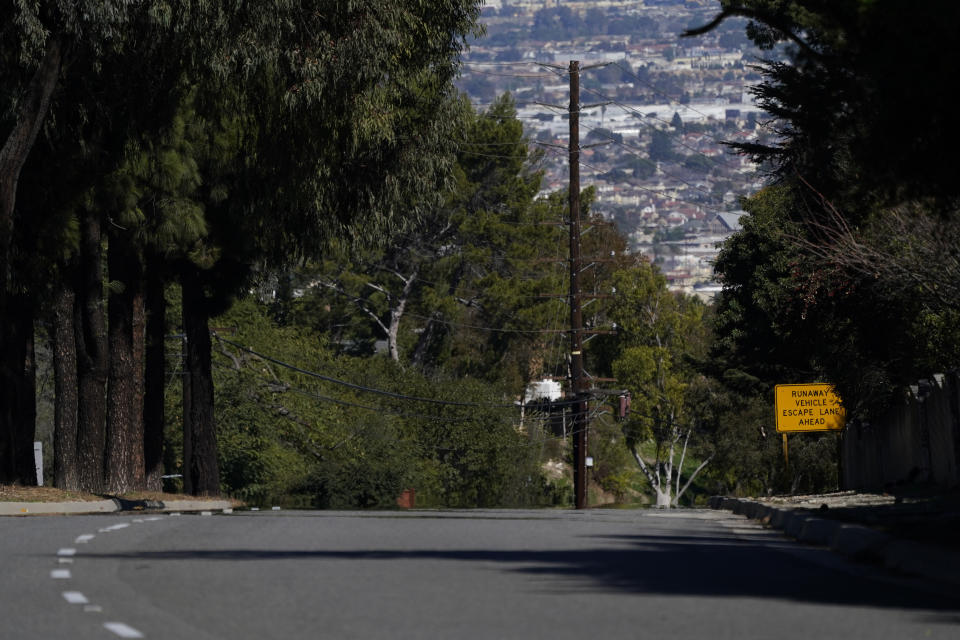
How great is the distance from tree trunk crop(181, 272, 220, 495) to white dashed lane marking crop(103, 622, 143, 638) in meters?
25.8

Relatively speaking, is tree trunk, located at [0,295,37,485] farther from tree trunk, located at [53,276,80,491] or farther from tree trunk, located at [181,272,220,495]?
tree trunk, located at [181,272,220,495]

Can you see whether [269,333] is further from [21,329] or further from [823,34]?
[823,34]

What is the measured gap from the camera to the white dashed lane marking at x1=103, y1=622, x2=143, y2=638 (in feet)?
29.5

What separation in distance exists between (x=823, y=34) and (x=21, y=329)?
61.2 feet

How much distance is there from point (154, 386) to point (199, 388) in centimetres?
110

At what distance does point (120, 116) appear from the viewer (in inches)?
1098

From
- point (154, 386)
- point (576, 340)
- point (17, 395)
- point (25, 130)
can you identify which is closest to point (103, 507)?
point (17, 395)

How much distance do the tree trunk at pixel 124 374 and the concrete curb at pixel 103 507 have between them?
1.50m

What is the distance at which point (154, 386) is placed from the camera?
3675 cm

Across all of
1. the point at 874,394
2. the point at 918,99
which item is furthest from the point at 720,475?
the point at 918,99

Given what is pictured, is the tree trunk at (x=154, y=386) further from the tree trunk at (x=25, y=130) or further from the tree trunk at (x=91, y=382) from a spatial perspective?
the tree trunk at (x=25, y=130)

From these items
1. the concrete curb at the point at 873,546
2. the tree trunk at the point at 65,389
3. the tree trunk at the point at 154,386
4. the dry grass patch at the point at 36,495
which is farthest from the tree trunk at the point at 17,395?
the concrete curb at the point at 873,546

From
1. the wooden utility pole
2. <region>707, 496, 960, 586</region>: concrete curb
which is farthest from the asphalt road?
the wooden utility pole

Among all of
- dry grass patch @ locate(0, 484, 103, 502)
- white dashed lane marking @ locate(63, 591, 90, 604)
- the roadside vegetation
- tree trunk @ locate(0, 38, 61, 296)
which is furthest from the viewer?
dry grass patch @ locate(0, 484, 103, 502)
